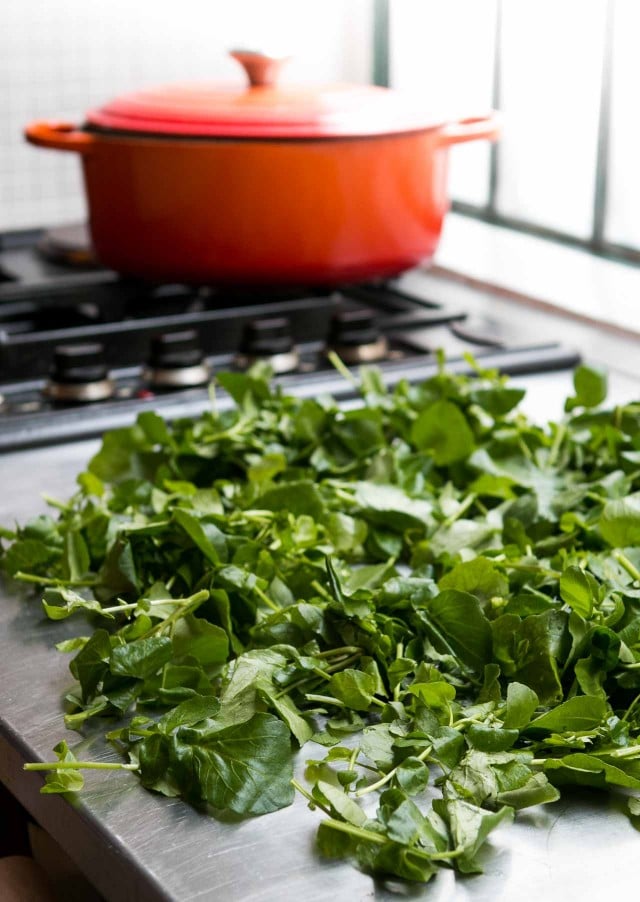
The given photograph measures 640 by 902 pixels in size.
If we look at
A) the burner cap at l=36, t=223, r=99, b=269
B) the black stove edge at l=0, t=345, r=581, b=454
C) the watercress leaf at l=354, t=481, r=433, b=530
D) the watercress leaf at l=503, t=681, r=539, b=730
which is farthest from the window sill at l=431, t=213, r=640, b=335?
the watercress leaf at l=503, t=681, r=539, b=730

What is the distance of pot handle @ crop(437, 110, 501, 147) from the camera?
129 cm

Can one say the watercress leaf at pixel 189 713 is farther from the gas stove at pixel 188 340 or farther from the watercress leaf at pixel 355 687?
the gas stove at pixel 188 340

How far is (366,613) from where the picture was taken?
641 mm

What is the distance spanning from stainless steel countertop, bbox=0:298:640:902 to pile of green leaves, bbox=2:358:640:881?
Answer: 0.01 metres

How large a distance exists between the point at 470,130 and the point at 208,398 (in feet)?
1.29

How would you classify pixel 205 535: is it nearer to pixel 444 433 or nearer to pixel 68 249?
pixel 444 433

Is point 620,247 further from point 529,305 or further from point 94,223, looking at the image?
point 94,223

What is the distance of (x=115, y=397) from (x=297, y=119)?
31cm

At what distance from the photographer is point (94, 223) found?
1.35 metres

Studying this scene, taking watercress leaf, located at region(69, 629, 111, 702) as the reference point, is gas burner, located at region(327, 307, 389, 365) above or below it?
below

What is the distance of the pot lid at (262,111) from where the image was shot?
123 centimetres

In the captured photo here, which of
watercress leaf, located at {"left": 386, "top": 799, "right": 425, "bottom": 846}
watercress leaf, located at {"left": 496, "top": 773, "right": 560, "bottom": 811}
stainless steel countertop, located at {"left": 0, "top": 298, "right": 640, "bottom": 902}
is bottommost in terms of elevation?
stainless steel countertop, located at {"left": 0, "top": 298, "right": 640, "bottom": 902}

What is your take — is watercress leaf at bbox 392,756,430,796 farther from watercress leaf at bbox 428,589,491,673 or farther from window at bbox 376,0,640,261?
window at bbox 376,0,640,261

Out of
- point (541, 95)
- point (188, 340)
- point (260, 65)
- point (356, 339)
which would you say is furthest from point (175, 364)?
point (541, 95)
